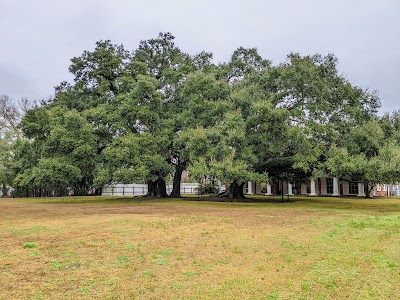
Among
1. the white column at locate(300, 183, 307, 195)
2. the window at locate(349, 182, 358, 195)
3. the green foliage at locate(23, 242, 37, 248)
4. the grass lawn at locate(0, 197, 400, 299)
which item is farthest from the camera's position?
the white column at locate(300, 183, 307, 195)

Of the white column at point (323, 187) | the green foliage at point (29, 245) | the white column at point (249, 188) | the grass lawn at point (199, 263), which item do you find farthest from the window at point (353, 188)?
the green foliage at point (29, 245)

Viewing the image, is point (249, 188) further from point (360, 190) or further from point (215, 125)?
point (215, 125)

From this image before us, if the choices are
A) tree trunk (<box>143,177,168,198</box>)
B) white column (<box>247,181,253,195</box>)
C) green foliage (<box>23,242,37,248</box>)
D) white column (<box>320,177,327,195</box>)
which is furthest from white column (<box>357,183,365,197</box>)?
green foliage (<box>23,242,37,248</box>)

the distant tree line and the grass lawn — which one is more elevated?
the distant tree line

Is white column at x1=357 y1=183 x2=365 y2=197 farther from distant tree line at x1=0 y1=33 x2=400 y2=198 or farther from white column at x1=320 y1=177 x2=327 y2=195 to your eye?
distant tree line at x1=0 y1=33 x2=400 y2=198

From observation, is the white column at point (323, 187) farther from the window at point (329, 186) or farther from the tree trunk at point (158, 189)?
the tree trunk at point (158, 189)

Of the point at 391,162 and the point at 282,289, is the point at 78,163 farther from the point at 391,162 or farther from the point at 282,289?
the point at 282,289

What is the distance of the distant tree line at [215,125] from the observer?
862 inches

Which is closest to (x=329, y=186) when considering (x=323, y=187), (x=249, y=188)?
(x=323, y=187)

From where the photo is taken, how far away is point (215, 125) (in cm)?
2403

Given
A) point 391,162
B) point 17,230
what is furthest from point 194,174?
point 17,230

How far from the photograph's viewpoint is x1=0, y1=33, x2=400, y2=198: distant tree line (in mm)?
21891

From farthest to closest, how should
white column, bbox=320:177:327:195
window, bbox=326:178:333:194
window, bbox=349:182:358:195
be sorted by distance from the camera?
white column, bbox=320:177:327:195 → window, bbox=326:178:333:194 → window, bbox=349:182:358:195

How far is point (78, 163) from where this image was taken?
84.3 ft
